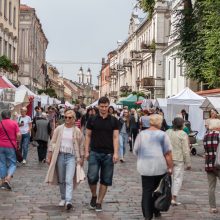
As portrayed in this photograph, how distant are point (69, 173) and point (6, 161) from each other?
9.42ft

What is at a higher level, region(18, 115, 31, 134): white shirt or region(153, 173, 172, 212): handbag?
region(18, 115, 31, 134): white shirt

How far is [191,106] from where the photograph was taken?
27547mm

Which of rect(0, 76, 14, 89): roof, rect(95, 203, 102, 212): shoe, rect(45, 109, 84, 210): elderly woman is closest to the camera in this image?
rect(95, 203, 102, 212): shoe

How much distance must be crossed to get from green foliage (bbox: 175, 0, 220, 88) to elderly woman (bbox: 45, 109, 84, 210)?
1817 centimetres

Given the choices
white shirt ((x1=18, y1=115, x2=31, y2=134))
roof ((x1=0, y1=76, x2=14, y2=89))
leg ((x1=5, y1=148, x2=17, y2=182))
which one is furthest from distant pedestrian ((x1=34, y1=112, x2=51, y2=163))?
leg ((x1=5, y1=148, x2=17, y2=182))

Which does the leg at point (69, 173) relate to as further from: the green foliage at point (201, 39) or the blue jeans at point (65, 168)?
the green foliage at point (201, 39)

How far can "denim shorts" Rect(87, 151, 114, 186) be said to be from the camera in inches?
363

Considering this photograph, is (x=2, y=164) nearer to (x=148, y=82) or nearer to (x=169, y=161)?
(x=169, y=161)

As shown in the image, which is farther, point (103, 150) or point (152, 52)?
point (152, 52)

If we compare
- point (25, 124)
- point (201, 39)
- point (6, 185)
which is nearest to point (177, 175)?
point (6, 185)

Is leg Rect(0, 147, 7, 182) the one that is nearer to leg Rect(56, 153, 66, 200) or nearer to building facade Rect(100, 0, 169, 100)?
leg Rect(56, 153, 66, 200)

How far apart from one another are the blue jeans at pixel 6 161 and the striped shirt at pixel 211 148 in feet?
14.0

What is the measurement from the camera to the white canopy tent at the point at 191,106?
26.7 metres

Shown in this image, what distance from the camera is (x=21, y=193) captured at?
11156 millimetres
